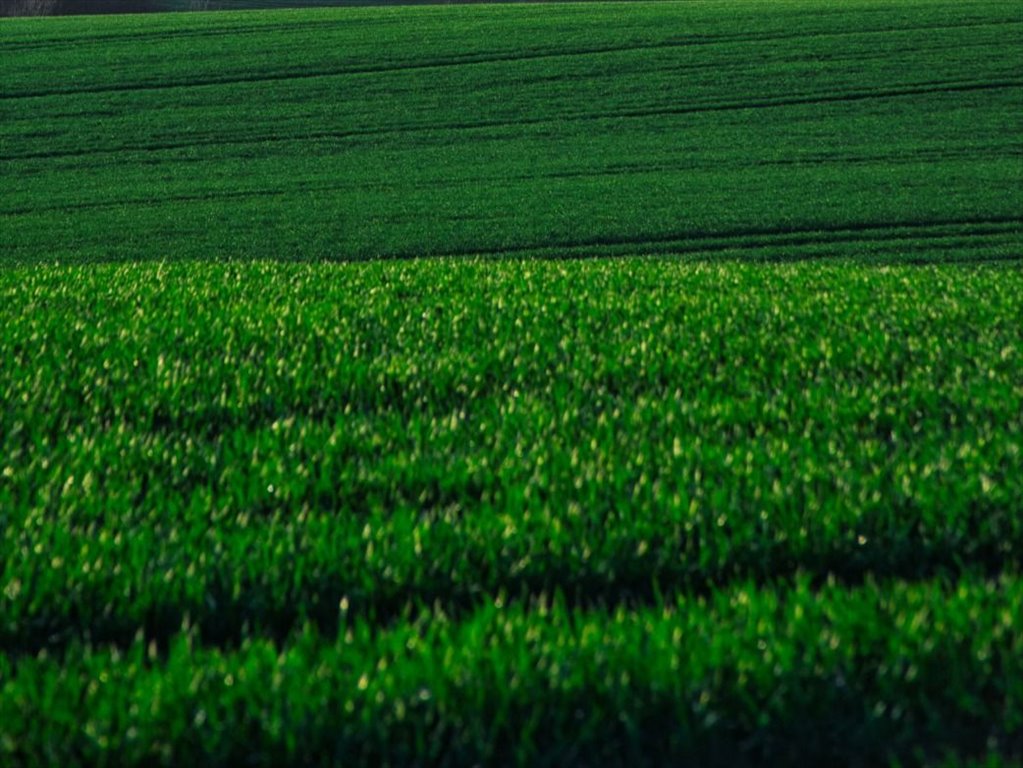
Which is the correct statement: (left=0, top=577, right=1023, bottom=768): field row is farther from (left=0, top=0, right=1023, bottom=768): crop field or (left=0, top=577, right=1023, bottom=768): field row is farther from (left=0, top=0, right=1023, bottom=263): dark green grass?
(left=0, top=0, right=1023, bottom=263): dark green grass

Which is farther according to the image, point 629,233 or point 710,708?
point 629,233

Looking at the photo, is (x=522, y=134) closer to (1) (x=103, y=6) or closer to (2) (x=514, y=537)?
(2) (x=514, y=537)

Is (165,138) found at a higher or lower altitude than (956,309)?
higher

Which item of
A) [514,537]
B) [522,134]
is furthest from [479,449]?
[522,134]

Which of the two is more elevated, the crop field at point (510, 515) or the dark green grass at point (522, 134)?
the dark green grass at point (522, 134)

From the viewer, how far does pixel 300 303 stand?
9102 millimetres

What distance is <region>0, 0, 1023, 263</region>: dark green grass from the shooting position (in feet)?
68.3

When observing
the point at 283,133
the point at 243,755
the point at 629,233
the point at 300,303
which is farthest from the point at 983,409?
the point at 283,133

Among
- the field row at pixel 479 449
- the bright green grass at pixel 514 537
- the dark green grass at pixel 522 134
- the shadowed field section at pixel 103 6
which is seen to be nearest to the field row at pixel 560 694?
the bright green grass at pixel 514 537

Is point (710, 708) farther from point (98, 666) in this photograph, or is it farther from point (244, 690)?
point (98, 666)

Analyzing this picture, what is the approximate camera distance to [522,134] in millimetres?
29500

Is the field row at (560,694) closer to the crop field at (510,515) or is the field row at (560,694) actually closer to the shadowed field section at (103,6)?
the crop field at (510,515)

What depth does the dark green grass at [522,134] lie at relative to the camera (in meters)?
20.8

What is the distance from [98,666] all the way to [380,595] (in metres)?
0.91
